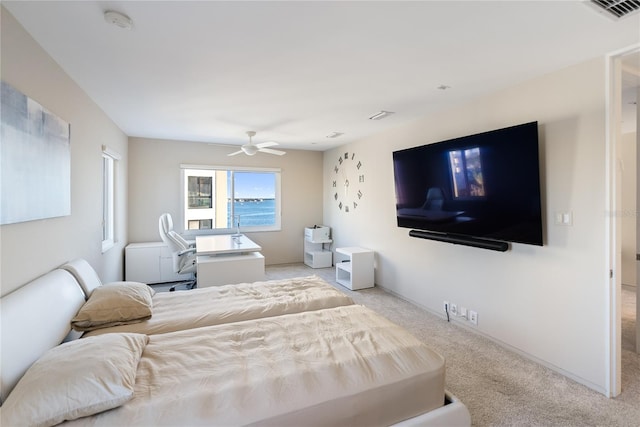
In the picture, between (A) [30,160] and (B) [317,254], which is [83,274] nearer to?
(A) [30,160]

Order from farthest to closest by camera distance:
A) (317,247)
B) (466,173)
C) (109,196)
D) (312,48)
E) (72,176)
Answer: (317,247) → (109,196) → (466,173) → (72,176) → (312,48)

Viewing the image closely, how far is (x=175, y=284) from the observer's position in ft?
16.4

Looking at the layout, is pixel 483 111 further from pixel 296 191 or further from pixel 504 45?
pixel 296 191

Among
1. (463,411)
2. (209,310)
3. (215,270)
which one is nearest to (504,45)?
(463,411)

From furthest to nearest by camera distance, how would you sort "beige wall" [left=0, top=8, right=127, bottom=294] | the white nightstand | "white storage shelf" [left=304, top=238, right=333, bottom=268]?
"white storage shelf" [left=304, top=238, right=333, bottom=268]
the white nightstand
"beige wall" [left=0, top=8, right=127, bottom=294]

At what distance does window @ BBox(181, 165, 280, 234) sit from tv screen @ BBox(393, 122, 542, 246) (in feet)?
11.2

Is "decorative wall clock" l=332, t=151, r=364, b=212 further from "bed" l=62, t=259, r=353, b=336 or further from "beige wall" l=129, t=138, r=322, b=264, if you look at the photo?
"bed" l=62, t=259, r=353, b=336

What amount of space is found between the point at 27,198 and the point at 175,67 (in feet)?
4.56

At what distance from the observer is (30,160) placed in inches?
69.3

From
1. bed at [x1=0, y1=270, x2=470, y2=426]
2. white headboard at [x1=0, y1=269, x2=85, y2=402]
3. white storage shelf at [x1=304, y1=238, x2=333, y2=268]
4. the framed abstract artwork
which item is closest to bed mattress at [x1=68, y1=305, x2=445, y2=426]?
bed at [x1=0, y1=270, x2=470, y2=426]

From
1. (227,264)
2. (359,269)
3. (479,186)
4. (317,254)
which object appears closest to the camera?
(479,186)

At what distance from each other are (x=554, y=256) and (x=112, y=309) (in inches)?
137

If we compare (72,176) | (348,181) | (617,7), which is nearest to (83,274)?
(72,176)

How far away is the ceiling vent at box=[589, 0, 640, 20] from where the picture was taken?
1579mm
